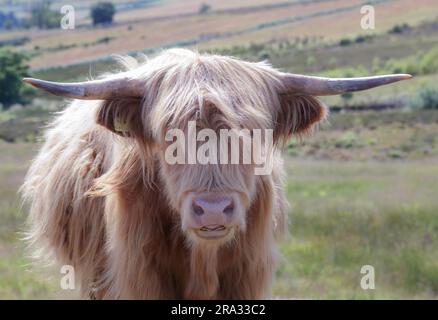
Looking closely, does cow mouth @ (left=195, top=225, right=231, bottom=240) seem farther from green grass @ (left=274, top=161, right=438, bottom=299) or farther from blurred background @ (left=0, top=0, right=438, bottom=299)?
green grass @ (left=274, top=161, right=438, bottom=299)

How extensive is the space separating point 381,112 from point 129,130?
1374 inches

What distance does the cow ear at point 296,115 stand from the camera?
17.6 feet

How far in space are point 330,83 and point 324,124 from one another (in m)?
→ 1.13

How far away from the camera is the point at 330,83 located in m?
5.23

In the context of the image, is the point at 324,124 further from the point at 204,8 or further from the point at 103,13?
the point at 204,8

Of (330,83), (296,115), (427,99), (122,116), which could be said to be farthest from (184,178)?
(427,99)

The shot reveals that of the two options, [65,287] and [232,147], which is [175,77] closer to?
[232,147]

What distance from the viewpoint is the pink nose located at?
4.45m

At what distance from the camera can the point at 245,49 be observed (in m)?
44.2

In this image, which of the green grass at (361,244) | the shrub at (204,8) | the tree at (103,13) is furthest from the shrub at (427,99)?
the green grass at (361,244)

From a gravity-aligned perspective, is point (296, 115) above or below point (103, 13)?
below

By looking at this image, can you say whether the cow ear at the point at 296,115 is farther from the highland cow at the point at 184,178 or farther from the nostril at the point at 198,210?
the nostril at the point at 198,210

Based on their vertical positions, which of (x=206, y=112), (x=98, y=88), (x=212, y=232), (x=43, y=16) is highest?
(x=43, y=16)

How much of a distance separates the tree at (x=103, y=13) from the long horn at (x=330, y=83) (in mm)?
38433
